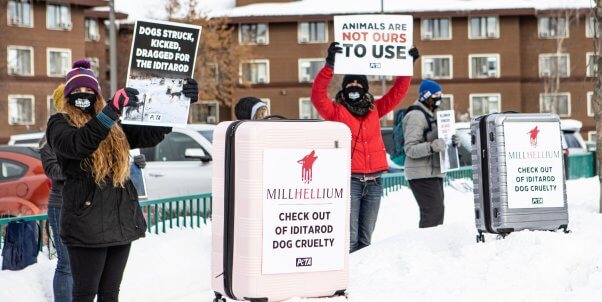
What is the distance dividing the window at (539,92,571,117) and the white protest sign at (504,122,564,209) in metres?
→ 61.7

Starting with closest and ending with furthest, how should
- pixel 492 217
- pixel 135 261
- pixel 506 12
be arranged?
1. pixel 492 217
2. pixel 135 261
3. pixel 506 12

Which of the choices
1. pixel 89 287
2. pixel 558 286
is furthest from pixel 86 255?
pixel 558 286

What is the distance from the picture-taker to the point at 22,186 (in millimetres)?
14656

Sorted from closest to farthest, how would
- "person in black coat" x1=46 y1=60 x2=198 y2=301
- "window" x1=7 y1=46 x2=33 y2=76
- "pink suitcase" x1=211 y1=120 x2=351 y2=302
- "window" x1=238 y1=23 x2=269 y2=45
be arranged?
"person in black coat" x1=46 y1=60 x2=198 y2=301, "pink suitcase" x1=211 y1=120 x2=351 y2=302, "window" x1=7 y1=46 x2=33 y2=76, "window" x1=238 y1=23 x2=269 y2=45

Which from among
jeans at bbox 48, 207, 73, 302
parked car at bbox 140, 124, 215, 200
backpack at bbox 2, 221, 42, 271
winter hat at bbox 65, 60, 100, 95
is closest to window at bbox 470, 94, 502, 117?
parked car at bbox 140, 124, 215, 200

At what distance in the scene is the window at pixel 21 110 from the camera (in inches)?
2436

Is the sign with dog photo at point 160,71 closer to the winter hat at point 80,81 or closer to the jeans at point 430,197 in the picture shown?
the winter hat at point 80,81

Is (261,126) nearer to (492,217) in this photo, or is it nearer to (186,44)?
(186,44)

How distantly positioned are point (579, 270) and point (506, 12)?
208 feet

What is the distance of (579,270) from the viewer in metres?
7.92

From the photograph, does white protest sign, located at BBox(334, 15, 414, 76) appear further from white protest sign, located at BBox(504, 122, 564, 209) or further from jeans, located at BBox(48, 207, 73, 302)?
jeans, located at BBox(48, 207, 73, 302)

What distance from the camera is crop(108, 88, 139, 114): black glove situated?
19.5 ft

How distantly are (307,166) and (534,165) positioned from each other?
134 inches

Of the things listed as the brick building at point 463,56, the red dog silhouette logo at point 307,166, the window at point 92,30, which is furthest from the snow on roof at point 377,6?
the red dog silhouette logo at point 307,166
